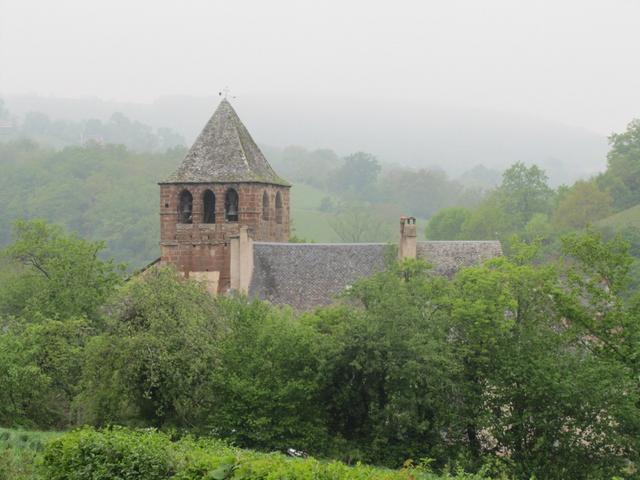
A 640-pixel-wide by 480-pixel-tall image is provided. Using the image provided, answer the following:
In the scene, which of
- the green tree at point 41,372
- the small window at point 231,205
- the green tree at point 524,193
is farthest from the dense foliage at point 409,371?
the green tree at point 524,193

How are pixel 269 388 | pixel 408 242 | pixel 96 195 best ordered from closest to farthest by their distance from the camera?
pixel 269 388 < pixel 408 242 < pixel 96 195

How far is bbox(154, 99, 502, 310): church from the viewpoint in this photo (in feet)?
141

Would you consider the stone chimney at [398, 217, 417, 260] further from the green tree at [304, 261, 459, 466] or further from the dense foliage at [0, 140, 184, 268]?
the dense foliage at [0, 140, 184, 268]

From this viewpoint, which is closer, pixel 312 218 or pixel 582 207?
pixel 582 207

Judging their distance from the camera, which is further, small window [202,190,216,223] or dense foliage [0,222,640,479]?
small window [202,190,216,223]

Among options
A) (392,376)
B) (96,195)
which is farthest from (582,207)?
(392,376)

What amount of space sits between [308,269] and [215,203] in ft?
18.1

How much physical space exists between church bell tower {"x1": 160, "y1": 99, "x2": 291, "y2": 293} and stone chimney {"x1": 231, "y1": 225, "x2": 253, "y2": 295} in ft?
3.46

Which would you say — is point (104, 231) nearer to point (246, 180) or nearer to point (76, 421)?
point (246, 180)

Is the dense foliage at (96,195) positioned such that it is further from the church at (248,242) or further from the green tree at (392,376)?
the green tree at (392,376)

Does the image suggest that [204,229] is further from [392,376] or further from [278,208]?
[392,376]

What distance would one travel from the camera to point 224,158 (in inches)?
1847

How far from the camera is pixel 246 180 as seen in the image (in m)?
45.8

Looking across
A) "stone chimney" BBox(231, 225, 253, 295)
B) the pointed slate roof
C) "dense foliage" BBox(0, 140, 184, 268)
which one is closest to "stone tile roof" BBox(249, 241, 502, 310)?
"stone chimney" BBox(231, 225, 253, 295)
